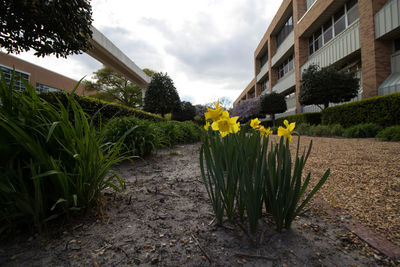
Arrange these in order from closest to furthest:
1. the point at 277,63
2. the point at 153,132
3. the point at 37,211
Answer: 1. the point at 37,211
2. the point at 153,132
3. the point at 277,63

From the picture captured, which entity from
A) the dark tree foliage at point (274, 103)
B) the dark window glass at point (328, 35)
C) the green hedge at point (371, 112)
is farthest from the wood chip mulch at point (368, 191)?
the dark tree foliage at point (274, 103)

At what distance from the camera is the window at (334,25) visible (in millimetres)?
8484

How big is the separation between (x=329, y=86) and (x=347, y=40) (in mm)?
2970

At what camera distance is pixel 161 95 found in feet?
46.0

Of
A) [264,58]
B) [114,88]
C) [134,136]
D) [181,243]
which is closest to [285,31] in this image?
[264,58]

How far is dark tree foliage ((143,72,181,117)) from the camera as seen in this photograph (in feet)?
46.0

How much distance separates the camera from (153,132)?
2.88m

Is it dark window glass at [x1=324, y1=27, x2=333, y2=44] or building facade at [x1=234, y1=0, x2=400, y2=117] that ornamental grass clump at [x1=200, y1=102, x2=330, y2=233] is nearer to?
building facade at [x1=234, y1=0, x2=400, y2=117]

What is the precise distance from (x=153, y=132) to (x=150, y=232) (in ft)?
7.09

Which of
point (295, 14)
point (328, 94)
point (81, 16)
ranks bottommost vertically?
point (328, 94)

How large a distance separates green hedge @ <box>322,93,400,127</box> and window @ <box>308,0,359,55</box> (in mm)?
5179

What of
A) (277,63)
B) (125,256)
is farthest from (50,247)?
(277,63)

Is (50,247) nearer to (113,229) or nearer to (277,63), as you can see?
(113,229)

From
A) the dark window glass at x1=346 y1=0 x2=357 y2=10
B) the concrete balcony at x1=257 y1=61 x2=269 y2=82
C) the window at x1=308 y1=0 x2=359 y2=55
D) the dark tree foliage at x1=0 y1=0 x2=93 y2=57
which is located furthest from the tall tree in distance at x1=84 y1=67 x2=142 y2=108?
the dark window glass at x1=346 y1=0 x2=357 y2=10
